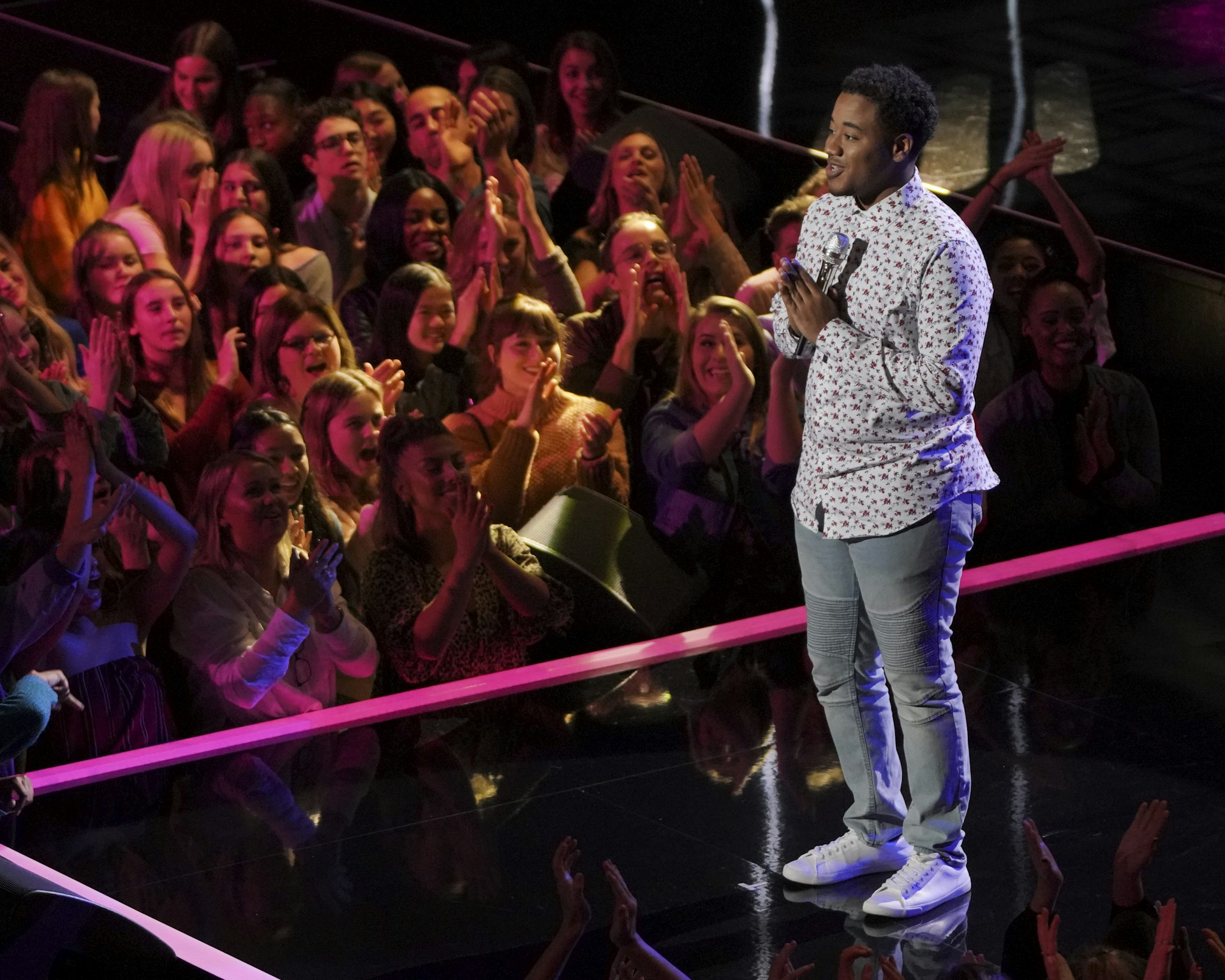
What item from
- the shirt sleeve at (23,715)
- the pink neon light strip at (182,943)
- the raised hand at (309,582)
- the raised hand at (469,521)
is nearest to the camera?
the shirt sleeve at (23,715)

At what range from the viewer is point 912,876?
318 cm

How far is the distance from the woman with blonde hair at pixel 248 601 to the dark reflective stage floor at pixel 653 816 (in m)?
0.16

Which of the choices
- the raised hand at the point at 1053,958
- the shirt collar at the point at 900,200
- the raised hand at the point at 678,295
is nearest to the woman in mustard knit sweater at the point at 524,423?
the raised hand at the point at 678,295

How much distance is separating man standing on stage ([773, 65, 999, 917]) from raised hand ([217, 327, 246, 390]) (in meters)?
1.49

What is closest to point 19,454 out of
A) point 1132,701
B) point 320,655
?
point 320,655

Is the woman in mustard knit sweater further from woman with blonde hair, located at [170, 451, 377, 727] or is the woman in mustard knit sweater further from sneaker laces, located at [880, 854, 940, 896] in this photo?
sneaker laces, located at [880, 854, 940, 896]

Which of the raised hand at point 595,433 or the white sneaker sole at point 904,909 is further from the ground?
the raised hand at point 595,433

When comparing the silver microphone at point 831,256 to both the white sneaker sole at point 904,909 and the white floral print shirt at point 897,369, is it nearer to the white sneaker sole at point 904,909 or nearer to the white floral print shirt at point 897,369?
the white floral print shirt at point 897,369

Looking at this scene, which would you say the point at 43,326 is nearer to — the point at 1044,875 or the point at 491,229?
the point at 491,229

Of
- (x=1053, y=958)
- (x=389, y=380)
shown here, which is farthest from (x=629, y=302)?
(x=1053, y=958)

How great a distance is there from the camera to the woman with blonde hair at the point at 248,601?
4191 millimetres

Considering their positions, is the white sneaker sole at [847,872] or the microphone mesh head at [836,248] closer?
the microphone mesh head at [836,248]

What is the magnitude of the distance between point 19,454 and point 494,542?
A: 1129mm

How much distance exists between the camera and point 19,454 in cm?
396
